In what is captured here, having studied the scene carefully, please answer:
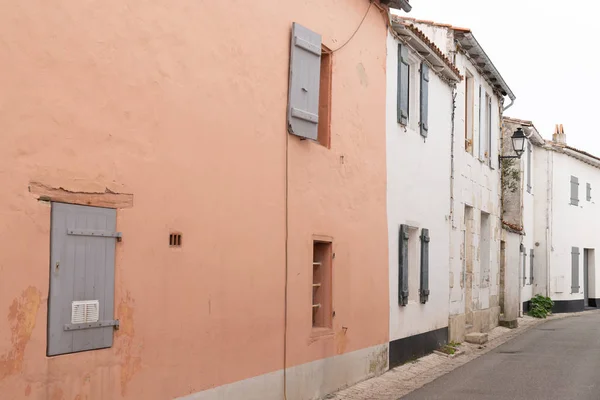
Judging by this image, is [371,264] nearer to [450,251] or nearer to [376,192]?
[376,192]

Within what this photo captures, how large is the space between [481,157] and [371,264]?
9.07 meters

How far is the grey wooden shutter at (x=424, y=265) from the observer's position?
15.1 meters

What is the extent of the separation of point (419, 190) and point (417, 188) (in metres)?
0.13

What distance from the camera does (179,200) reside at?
751 centimetres

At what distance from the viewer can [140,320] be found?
275 inches

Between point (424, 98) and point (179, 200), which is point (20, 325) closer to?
point (179, 200)

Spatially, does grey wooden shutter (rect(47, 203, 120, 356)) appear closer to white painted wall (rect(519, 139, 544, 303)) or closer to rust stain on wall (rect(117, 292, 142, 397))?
rust stain on wall (rect(117, 292, 142, 397))

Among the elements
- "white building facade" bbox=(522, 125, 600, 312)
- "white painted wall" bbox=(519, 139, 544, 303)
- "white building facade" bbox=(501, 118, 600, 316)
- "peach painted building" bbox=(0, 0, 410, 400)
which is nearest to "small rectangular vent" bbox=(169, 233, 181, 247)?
"peach painted building" bbox=(0, 0, 410, 400)

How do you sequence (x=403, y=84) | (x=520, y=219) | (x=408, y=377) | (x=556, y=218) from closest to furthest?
(x=408, y=377) → (x=403, y=84) → (x=520, y=219) → (x=556, y=218)

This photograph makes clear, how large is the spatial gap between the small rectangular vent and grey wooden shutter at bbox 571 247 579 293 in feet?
92.0

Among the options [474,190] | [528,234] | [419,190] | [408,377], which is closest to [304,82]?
[408,377]

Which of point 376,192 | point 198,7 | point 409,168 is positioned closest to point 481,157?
point 409,168

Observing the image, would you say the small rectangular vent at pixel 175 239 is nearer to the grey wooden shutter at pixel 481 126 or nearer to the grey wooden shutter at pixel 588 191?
the grey wooden shutter at pixel 481 126

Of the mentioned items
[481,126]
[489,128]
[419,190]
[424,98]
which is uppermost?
[489,128]
